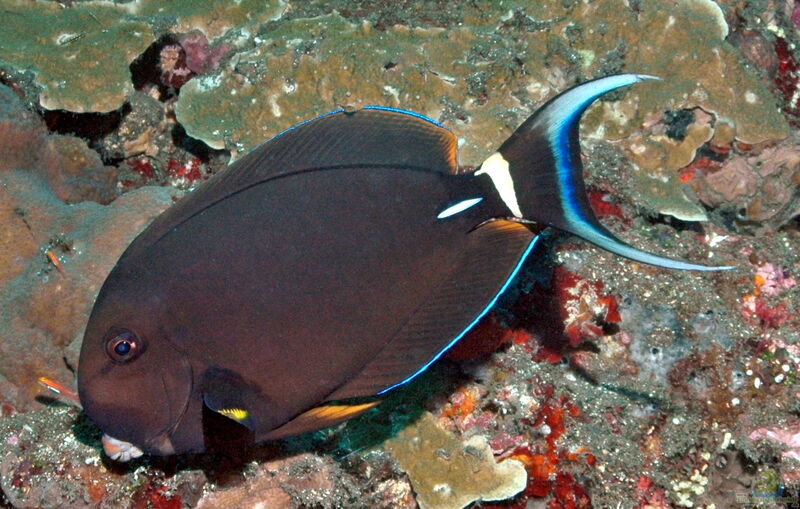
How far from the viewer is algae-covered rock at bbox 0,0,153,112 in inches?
155

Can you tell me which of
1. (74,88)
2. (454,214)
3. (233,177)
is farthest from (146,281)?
(74,88)

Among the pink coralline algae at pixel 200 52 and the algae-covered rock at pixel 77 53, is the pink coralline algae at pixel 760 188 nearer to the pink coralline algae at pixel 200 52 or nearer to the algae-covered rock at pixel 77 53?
the pink coralline algae at pixel 200 52

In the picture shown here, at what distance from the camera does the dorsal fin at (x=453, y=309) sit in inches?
74.3

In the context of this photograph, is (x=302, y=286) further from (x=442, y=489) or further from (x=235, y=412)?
(x=442, y=489)

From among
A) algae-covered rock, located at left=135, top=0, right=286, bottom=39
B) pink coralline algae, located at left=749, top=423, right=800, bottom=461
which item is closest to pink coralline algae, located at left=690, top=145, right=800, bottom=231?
pink coralline algae, located at left=749, top=423, right=800, bottom=461

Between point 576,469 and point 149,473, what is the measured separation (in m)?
2.01

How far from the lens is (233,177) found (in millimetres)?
1985

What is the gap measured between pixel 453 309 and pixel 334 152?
2.21 feet

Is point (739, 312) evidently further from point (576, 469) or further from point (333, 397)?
point (333, 397)

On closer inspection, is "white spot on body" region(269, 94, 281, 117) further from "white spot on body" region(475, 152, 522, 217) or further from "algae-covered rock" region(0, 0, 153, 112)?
"white spot on body" region(475, 152, 522, 217)

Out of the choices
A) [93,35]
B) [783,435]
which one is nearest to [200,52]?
[93,35]

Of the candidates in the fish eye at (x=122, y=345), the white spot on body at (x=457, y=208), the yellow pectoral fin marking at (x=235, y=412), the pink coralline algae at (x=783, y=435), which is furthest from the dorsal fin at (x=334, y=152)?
the pink coralline algae at (x=783, y=435)

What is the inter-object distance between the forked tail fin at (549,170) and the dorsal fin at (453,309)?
4.9 inches

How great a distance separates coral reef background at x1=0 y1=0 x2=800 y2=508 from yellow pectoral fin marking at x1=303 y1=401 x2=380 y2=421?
86cm
